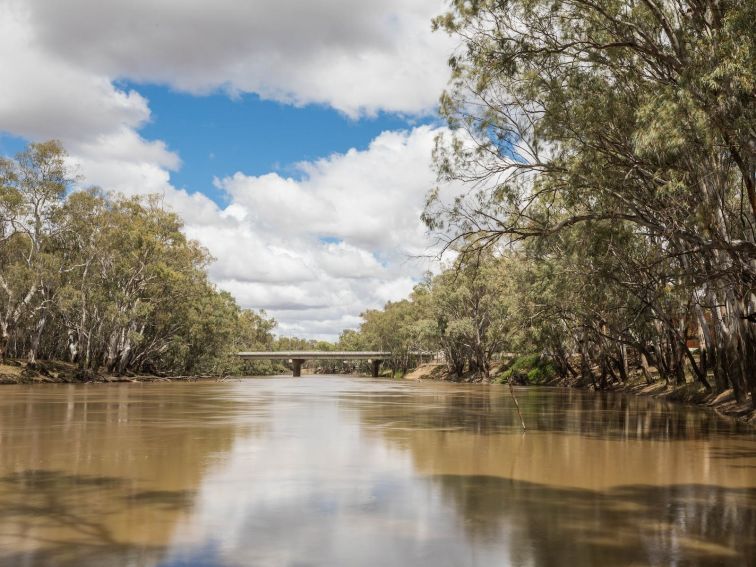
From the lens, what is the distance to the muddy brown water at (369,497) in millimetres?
6465

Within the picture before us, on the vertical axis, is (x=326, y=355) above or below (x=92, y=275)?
below

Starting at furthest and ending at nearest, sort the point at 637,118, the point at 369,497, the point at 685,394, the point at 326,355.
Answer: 1. the point at 326,355
2. the point at 685,394
3. the point at 637,118
4. the point at 369,497

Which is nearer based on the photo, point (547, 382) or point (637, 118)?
point (637, 118)

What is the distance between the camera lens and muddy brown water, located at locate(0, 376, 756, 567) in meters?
6.46

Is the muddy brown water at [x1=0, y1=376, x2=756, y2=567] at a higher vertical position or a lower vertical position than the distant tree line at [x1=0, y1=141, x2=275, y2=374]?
lower

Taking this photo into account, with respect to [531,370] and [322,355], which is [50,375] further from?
[322,355]

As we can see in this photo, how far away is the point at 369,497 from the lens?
9.05 meters

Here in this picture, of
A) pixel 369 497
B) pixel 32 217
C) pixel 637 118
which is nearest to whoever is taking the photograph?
pixel 369 497

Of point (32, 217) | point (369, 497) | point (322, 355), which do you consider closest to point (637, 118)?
point (369, 497)

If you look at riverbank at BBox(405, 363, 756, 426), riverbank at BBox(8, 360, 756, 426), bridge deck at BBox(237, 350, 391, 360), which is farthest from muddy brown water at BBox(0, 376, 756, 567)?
bridge deck at BBox(237, 350, 391, 360)

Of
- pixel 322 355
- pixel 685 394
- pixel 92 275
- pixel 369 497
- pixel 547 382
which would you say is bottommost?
pixel 547 382

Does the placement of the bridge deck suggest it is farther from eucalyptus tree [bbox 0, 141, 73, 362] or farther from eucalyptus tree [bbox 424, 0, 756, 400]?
eucalyptus tree [bbox 424, 0, 756, 400]

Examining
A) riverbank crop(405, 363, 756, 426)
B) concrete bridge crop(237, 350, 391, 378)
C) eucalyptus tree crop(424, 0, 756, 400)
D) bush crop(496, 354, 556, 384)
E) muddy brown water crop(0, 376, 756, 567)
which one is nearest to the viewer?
muddy brown water crop(0, 376, 756, 567)

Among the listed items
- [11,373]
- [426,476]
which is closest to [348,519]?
→ [426,476]
